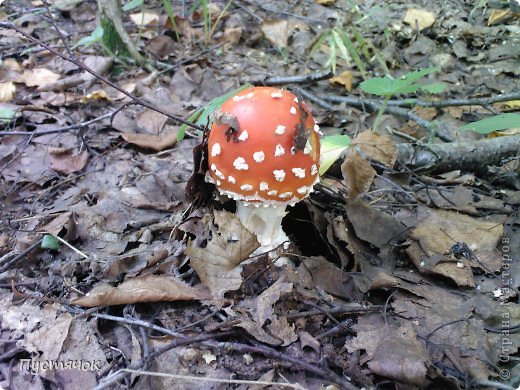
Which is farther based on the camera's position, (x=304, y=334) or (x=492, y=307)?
(x=492, y=307)

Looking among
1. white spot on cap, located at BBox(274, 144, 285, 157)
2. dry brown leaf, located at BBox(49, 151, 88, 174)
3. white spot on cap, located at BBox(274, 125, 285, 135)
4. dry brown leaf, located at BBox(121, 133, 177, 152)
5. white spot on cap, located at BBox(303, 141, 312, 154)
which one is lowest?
dry brown leaf, located at BBox(49, 151, 88, 174)

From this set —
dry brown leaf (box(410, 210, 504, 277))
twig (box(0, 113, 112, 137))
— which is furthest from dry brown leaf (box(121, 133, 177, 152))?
dry brown leaf (box(410, 210, 504, 277))

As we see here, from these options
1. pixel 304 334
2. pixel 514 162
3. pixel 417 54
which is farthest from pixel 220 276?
pixel 417 54

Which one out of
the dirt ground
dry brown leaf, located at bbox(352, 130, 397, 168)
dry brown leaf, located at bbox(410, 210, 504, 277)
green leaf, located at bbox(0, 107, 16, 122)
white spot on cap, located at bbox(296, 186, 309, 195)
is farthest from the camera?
green leaf, located at bbox(0, 107, 16, 122)

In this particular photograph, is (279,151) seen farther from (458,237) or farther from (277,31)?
(277,31)

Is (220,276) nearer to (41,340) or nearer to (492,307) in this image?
(41,340)

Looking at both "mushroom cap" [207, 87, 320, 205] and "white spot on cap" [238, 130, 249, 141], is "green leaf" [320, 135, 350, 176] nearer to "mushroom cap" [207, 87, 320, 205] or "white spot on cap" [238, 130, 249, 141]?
"mushroom cap" [207, 87, 320, 205]
